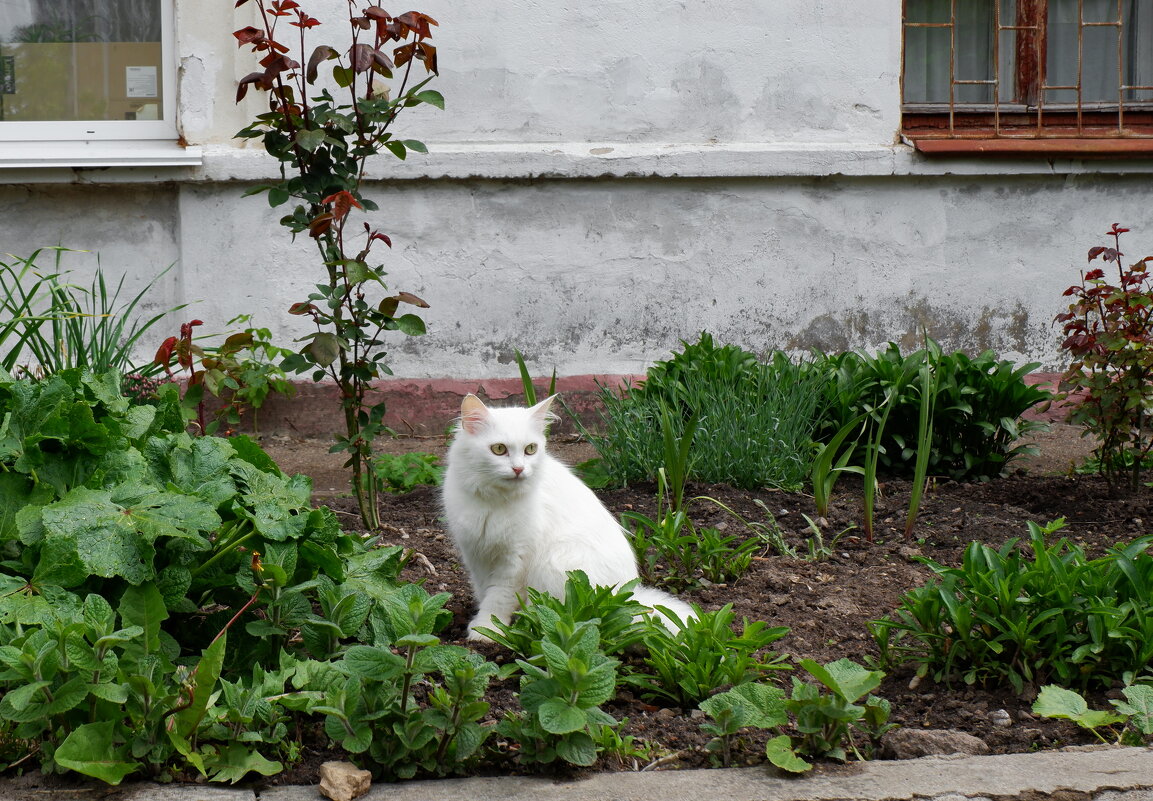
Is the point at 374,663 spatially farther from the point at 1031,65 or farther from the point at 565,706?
the point at 1031,65

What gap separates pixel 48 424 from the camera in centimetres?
242

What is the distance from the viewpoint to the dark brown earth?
2.30 meters

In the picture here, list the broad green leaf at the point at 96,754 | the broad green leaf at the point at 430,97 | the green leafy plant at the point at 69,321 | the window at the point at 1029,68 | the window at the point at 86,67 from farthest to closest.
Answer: the window at the point at 1029,68, the window at the point at 86,67, the green leafy plant at the point at 69,321, the broad green leaf at the point at 430,97, the broad green leaf at the point at 96,754

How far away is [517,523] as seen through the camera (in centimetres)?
285

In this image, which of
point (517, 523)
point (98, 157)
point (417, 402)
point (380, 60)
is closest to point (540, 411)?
point (517, 523)

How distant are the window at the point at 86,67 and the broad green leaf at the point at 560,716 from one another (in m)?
4.59

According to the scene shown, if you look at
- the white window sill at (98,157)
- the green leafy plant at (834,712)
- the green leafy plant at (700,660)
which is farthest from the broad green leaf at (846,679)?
the white window sill at (98,157)

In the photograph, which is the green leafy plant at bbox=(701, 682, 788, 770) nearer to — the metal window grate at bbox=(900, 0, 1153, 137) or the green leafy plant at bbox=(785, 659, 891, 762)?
the green leafy plant at bbox=(785, 659, 891, 762)

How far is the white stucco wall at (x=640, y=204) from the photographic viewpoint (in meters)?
5.43

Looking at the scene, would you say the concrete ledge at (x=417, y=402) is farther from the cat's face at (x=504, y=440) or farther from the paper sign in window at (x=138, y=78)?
the cat's face at (x=504, y=440)

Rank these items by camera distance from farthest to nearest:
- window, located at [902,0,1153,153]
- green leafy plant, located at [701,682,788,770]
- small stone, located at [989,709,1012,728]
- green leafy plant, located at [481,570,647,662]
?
window, located at [902,0,1153,153] → green leafy plant, located at [481,570,647,662] → small stone, located at [989,709,1012,728] → green leafy plant, located at [701,682,788,770]

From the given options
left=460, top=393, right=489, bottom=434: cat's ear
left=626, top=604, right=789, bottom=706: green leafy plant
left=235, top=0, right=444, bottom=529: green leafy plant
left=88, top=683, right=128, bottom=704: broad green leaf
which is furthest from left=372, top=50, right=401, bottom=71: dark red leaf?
left=88, top=683, right=128, bottom=704: broad green leaf

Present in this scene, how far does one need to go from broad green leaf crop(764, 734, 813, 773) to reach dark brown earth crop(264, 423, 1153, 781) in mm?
85

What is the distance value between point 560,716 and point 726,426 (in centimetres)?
234
